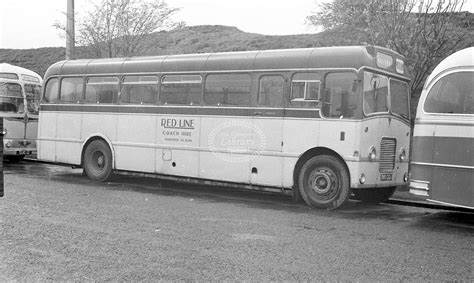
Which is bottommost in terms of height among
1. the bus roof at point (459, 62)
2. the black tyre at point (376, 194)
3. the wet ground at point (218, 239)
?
the wet ground at point (218, 239)

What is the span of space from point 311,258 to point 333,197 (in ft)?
13.1

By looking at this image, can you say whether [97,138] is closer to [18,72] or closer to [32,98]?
[32,98]

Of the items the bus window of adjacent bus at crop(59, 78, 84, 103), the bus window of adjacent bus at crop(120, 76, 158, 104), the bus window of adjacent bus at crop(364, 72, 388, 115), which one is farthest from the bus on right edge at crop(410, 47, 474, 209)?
the bus window of adjacent bus at crop(59, 78, 84, 103)

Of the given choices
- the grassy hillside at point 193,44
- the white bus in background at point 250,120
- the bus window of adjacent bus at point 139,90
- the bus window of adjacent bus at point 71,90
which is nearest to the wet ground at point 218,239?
the white bus in background at point 250,120

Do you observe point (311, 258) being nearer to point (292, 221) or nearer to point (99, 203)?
point (292, 221)

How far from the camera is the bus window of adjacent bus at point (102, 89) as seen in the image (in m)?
13.7

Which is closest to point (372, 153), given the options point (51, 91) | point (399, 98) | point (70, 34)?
point (399, 98)

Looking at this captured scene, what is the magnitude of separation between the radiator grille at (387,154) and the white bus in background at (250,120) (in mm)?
19

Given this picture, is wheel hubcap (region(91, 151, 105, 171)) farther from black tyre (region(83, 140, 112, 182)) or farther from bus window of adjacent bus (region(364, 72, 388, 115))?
bus window of adjacent bus (region(364, 72, 388, 115))

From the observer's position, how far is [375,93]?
34.0 ft

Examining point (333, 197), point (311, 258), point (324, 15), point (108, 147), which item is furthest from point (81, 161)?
point (324, 15)

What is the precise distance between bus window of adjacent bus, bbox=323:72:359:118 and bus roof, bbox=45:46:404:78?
0.73 ft

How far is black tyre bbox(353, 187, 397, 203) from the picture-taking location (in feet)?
37.4

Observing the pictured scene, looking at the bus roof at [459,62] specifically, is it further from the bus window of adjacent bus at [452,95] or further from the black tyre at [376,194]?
the black tyre at [376,194]
